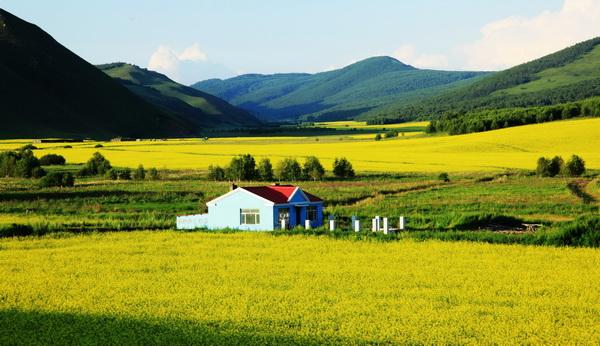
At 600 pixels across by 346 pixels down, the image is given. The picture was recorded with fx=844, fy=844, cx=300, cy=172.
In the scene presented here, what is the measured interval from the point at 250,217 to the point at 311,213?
3.67 metres

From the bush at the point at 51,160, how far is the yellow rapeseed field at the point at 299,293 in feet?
181

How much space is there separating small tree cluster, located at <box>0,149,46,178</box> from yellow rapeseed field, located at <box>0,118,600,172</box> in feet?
41.5

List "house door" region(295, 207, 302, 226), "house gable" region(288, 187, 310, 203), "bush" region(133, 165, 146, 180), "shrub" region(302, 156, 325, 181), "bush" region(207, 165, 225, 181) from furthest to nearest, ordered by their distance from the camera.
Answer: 1. "bush" region(133, 165, 146, 180)
2. "bush" region(207, 165, 225, 181)
3. "shrub" region(302, 156, 325, 181)
4. "house door" region(295, 207, 302, 226)
5. "house gable" region(288, 187, 310, 203)

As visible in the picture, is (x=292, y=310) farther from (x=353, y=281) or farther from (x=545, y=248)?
(x=545, y=248)

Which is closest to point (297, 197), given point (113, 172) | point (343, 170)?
point (343, 170)

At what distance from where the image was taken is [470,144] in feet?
328

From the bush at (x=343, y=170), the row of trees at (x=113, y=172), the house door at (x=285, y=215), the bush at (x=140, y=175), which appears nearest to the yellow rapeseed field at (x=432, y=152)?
the bush at (x=343, y=170)

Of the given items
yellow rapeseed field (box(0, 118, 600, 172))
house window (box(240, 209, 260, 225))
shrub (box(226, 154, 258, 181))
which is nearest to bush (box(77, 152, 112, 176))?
yellow rapeseed field (box(0, 118, 600, 172))

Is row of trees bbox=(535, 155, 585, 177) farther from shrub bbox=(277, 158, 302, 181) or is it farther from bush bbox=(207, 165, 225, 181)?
bush bbox=(207, 165, 225, 181)

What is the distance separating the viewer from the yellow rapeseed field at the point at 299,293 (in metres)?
18.5

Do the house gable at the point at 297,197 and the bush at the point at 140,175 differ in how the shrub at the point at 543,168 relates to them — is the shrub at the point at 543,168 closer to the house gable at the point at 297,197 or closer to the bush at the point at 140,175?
the house gable at the point at 297,197

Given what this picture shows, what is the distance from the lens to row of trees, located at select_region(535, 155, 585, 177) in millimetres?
69250

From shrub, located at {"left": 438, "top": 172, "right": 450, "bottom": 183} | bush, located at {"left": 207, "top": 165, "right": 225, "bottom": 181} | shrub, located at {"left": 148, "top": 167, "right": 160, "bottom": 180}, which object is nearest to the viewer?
shrub, located at {"left": 438, "top": 172, "right": 450, "bottom": 183}

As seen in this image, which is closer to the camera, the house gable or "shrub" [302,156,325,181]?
the house gable
